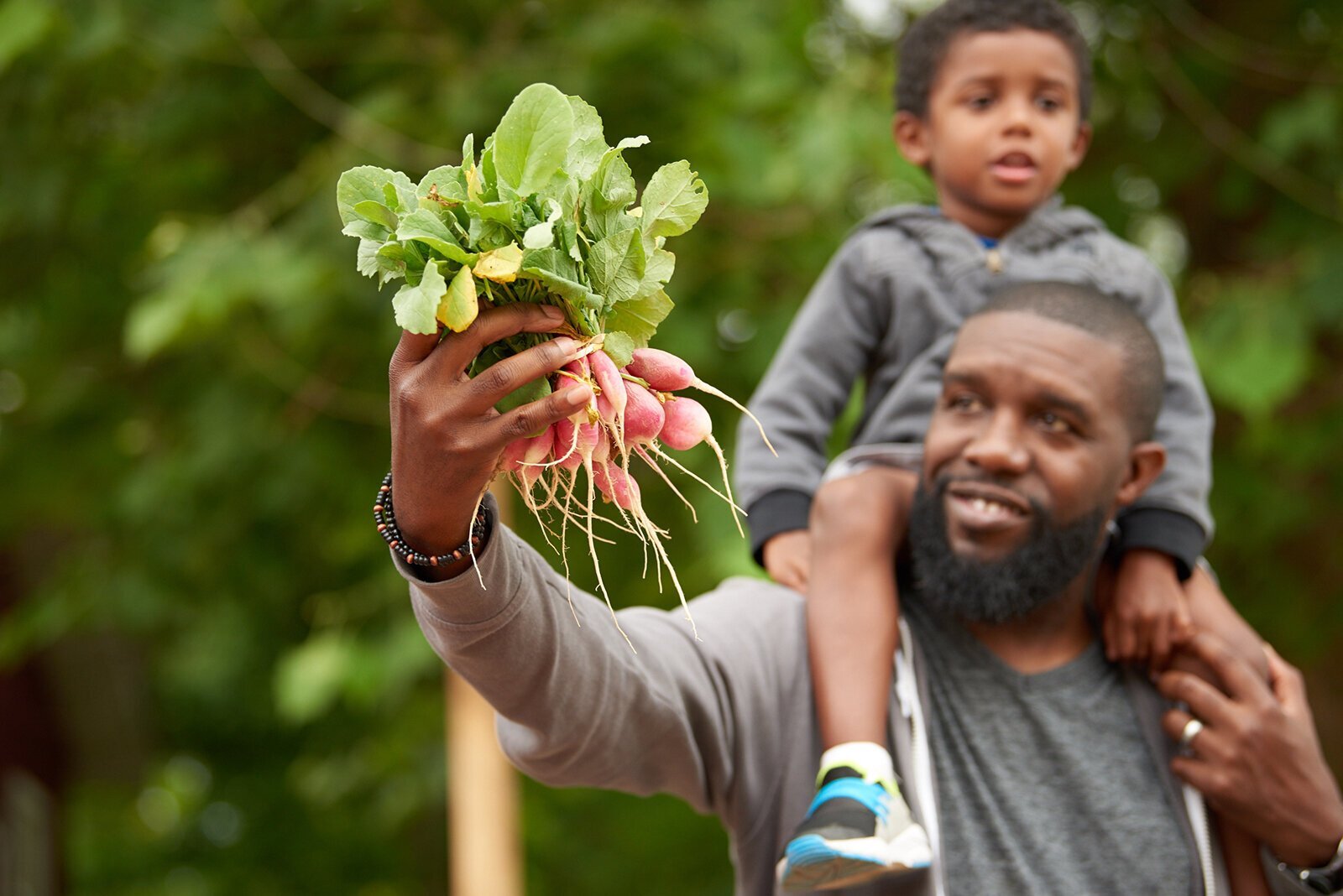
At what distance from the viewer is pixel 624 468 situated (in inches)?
67.1

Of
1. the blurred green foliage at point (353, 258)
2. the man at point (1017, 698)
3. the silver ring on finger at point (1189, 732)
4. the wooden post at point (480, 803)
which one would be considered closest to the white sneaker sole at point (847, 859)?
the man at point (1017, 698)

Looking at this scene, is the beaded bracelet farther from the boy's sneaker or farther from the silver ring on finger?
the silver ring on finger

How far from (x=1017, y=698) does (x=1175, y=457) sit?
569 mm

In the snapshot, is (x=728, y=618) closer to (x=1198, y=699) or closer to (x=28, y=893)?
(x=1198, y=699)

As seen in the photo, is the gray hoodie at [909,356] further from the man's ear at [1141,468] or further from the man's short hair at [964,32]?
the man's short hair at [964,32]

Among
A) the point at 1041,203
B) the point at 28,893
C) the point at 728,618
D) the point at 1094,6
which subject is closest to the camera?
the point at 728,618

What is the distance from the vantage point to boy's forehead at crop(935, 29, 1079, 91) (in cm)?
269

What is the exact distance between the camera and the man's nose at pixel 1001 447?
2.36 metres

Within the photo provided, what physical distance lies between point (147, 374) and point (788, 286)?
2395mm

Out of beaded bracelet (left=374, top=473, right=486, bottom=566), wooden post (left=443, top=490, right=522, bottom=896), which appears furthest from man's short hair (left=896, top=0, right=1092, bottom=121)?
wooden post (left=443, top=490, right=522, bottom=896)

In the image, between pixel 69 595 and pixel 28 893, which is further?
pixel 28 893

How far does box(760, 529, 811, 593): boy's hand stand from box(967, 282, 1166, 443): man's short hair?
0.50 m

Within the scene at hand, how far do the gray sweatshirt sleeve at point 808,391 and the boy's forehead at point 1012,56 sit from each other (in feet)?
1.20

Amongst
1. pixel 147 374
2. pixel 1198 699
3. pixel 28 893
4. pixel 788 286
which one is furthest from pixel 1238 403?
pixel 28 893
